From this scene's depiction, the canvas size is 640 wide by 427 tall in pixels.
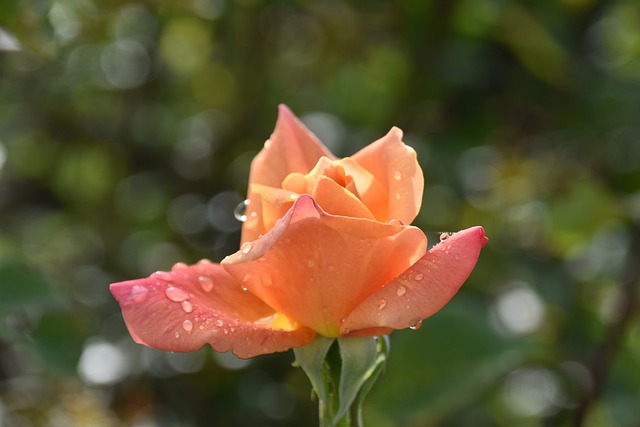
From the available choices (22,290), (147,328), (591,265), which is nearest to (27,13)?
(22,290)

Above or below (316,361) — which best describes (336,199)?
above

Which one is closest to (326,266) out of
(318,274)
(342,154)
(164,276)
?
(318,274)

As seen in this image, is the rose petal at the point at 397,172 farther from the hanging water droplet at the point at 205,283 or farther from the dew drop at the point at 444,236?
the hanging water droplet at the point at 205,283

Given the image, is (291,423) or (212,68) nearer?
(291,423)

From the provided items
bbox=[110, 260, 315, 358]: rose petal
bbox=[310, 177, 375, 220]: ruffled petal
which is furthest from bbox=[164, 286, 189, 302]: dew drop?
bbox=[310, 177, 375, 220]: ruffled petal

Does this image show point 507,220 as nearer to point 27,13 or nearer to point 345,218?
point 27,13

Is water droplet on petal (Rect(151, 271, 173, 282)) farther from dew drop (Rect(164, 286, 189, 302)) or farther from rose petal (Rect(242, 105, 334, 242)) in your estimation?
rose petal (Rect(242, 105, 334, 242))

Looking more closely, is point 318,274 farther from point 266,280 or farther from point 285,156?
point 285,156
